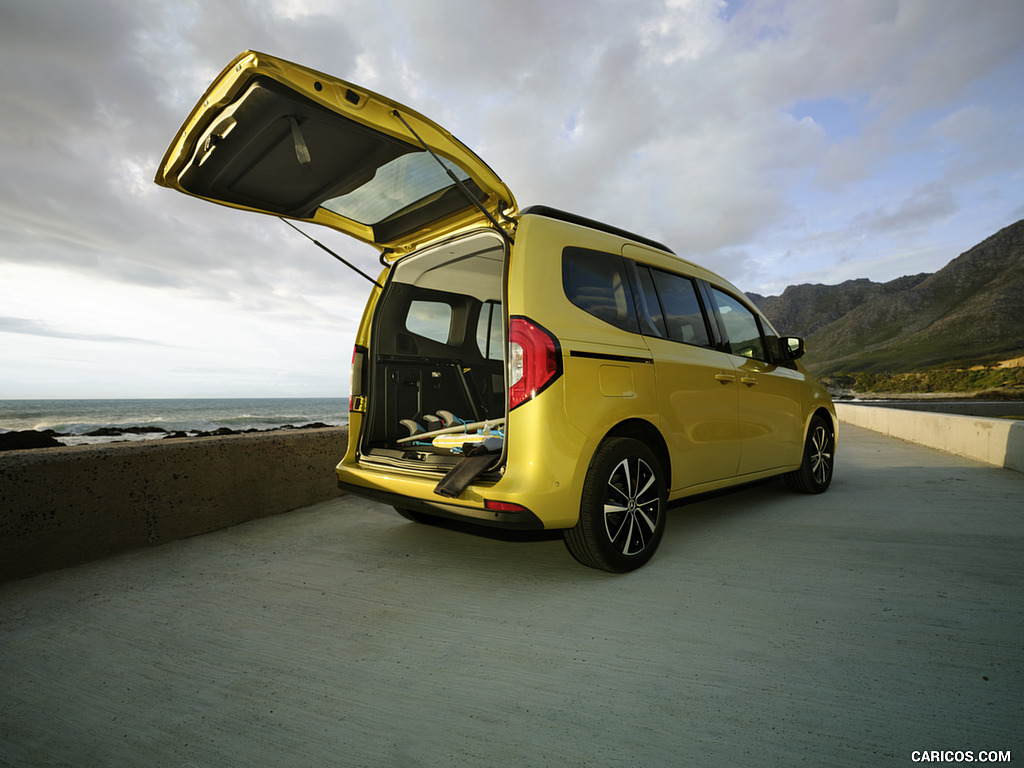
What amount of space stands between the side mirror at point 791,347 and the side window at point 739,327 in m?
0.22

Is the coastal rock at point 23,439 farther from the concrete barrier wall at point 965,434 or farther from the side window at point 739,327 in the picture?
the concrete barrier wall at point 965,434

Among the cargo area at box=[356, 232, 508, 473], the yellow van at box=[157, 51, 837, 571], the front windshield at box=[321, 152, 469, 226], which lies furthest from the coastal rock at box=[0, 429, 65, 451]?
the front windshield at box=[321, 152, 469, 226]

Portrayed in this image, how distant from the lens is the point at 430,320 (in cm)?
415

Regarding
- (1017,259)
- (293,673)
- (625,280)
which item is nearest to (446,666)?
(293,673)

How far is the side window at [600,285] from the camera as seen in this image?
2.82 metres

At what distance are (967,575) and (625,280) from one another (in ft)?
7.64

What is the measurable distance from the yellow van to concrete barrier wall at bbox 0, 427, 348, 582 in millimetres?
1067

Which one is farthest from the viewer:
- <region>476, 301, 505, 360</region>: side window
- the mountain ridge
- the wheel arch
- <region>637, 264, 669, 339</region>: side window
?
the mountain ridge

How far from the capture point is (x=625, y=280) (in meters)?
3.16

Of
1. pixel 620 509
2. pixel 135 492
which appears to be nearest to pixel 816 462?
pixel 620 509

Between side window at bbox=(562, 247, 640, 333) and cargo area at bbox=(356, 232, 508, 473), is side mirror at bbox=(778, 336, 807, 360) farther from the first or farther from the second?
cargo area at bbox=(356, 232, 508, 473)

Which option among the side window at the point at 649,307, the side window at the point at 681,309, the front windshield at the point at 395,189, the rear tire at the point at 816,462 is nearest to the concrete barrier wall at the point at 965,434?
the rear tire at the point at 816,462

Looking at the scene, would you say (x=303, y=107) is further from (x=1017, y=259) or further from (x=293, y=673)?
(x=1017, y=259)

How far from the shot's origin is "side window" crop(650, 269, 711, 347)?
341cm
